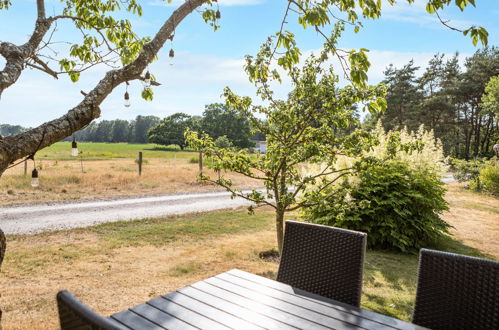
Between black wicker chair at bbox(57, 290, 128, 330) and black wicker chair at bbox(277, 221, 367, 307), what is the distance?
5.15ft

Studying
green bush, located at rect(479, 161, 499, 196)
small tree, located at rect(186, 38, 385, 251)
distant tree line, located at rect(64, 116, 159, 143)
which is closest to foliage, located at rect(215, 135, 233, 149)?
small tree, located at rect(186, 38, 385, 251)

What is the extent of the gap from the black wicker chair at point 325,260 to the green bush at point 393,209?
2847 mm

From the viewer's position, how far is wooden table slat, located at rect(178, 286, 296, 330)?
159 cm

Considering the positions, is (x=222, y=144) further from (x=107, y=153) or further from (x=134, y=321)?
(x=107, y=153)

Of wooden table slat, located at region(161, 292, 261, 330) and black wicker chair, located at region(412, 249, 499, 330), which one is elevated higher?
black wicker chair, located at region(412, 249, 499, 330)

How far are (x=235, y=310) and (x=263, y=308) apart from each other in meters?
0.15

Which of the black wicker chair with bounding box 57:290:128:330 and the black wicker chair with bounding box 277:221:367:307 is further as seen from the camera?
the black wicker chair with bounding box 277:221:367:307

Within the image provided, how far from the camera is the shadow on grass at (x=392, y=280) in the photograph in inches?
135

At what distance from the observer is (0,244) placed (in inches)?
74.9

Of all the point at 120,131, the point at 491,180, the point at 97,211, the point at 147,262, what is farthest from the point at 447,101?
the point at 120,131

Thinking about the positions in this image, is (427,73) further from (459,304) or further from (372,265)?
(459,304)

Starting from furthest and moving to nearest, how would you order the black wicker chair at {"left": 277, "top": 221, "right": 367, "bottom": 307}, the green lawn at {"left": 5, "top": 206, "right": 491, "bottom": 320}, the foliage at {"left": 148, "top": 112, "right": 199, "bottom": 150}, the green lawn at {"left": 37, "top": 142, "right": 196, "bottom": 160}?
the foliage at {"left": 148, "top": 112, "right": 199, "bottom": 150}
the green lawn at {"left": 37, "top": 142, "right": 196, "bottom": 160}
the green lawn at {"left": 5, "top": 206, "right": 491, "bottom": 320}
the black wicker chair at {"left": 277, "top": 221, "right": 367, "bottom": 307}

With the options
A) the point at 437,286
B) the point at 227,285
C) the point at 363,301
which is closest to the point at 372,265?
the point at 363,301

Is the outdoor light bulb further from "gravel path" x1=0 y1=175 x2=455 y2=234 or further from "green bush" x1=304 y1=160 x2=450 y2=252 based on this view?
"gravel path" x1=0 y1=175 x2=455 y2=234
